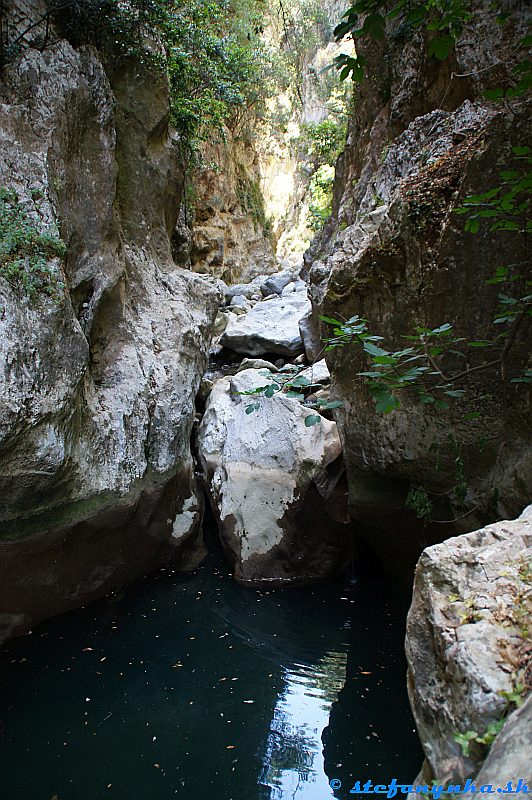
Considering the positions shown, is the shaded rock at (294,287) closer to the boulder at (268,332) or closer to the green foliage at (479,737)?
the boulder at (268,332)

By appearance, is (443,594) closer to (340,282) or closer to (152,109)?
(340,282)

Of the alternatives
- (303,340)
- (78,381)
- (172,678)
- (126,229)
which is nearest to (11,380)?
(78,381)

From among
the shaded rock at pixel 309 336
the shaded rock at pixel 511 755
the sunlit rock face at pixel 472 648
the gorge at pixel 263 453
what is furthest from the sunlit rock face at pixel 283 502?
the shaded rock at pixel 511 755

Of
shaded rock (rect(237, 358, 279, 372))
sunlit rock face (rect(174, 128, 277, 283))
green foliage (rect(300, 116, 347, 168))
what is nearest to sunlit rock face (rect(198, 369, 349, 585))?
shaded rock (rect(237, 358, 279, 372))

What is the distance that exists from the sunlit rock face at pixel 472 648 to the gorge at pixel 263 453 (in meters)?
0.01

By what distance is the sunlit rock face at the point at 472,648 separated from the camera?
1.57 metres

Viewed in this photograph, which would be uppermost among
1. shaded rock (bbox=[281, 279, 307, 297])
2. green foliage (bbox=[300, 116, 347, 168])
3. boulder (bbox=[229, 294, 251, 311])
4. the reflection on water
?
green foliage (bbox=[300, 116, 347, 168])

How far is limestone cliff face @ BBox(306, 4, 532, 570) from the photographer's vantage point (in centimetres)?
355

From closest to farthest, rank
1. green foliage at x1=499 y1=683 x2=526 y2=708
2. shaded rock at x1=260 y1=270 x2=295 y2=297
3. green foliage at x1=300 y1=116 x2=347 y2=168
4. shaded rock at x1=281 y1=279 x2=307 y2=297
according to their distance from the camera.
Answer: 1. green foliage at x1=499 y1=683 x2=526 y2=708
2. green foliage at x1=300 y1=116 x2=347 y2=168
3. shaded rock at x1=281 y1=279 x2=307 y2=297
4. shaded rock at x1=260 y1=270 x2=295 y2=297

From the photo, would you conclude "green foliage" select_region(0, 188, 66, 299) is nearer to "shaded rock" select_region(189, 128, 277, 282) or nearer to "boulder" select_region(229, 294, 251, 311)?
"boulder" select_region(229, 294, 251, 311)

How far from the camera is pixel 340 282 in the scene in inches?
179

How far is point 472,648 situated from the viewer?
5.63 ft

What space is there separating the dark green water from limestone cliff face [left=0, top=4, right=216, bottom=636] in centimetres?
58

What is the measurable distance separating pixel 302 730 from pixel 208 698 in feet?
2.43
